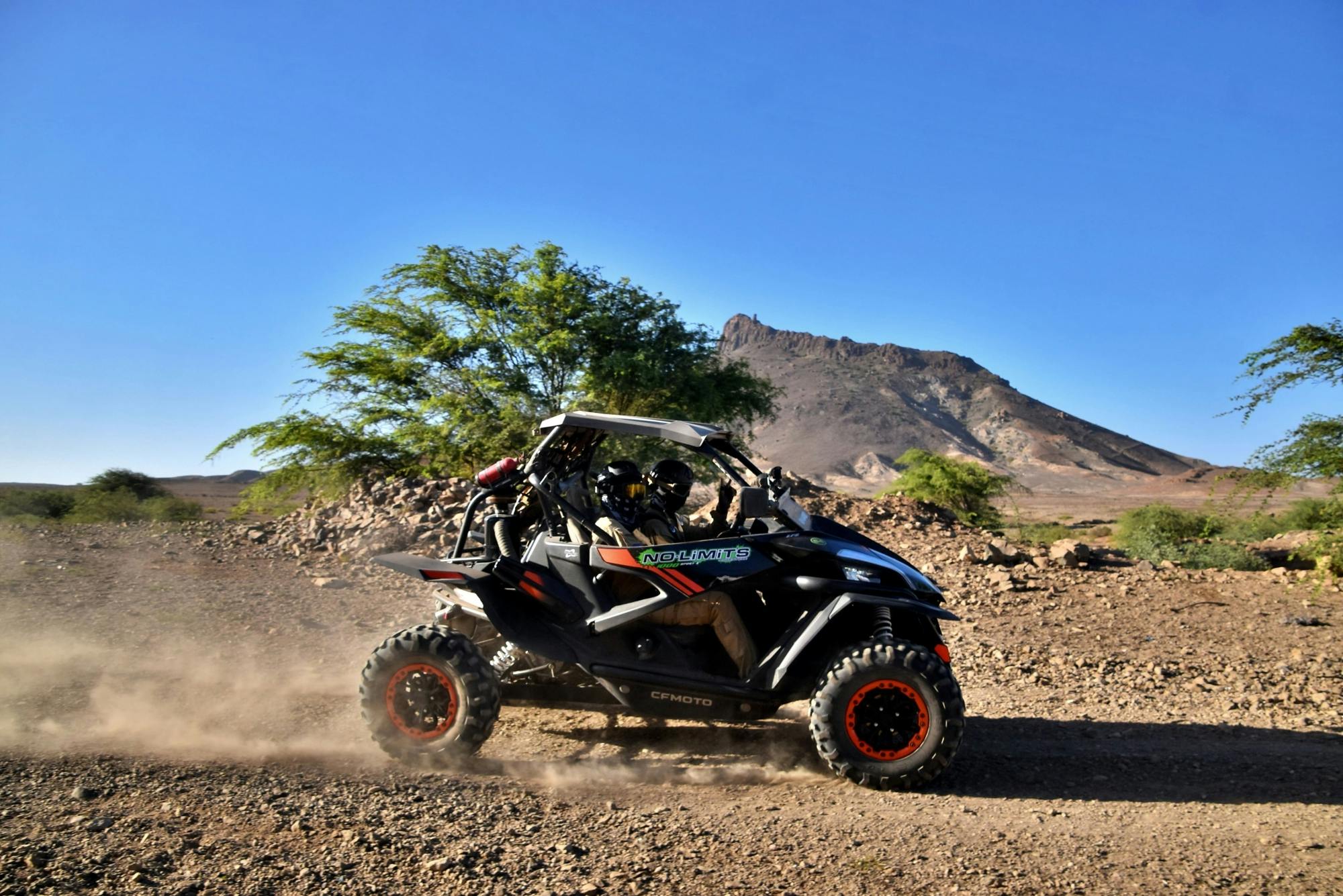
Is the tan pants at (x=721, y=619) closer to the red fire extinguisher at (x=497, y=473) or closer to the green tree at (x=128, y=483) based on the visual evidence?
the red fire extinguisher at (x=497, y=473)

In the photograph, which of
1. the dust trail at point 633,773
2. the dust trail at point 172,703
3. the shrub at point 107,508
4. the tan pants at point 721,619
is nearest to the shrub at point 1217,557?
the dust trail at point 633,773

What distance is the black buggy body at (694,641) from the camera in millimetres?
5832

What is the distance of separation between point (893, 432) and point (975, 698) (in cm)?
12171

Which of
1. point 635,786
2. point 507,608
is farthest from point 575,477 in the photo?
point 635,786

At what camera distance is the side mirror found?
5.71 metres

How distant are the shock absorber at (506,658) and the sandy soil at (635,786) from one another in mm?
545

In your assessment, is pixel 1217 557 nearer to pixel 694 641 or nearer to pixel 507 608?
pixel 694 641

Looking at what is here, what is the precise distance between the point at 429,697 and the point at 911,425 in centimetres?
12947

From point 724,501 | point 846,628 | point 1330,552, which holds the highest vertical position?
point 724,501

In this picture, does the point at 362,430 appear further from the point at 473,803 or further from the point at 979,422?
the point at 979,422

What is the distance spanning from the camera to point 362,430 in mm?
22328

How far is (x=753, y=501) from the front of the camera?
5723mm

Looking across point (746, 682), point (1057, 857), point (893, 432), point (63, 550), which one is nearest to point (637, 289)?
point (63, 550)

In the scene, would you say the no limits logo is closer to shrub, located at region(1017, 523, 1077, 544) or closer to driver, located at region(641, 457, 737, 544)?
driver, located at region(641, 457, 737, 544)
